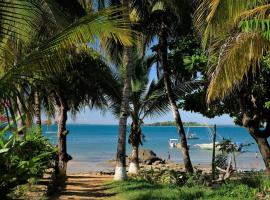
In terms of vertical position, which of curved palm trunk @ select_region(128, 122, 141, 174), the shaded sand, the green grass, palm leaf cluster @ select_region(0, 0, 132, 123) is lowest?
the shaded sand

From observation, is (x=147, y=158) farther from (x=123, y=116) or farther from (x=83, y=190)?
(x=83, y=190)

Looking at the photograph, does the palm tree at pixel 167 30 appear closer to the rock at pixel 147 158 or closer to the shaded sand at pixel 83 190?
the shaded sand at pixel 83 190

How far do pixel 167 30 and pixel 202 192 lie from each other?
821 cm

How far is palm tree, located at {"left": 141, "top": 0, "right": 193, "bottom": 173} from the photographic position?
17281mm

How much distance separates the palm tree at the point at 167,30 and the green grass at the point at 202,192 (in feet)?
14.0

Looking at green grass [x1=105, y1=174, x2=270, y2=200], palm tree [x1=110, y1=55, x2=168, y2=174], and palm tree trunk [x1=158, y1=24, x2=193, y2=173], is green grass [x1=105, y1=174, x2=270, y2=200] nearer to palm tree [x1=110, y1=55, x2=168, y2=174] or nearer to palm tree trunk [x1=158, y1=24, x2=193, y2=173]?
palm tree trunk [x1=158, y1=24, x2=193, y2=173]

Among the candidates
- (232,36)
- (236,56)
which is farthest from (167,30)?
(236,56)

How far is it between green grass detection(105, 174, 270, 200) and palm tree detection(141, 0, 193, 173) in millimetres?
4257

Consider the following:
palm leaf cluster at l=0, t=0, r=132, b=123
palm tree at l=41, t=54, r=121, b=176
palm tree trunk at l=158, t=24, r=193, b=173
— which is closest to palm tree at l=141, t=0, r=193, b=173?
palm tree trunk at l=158, t=24, r=193, b=173

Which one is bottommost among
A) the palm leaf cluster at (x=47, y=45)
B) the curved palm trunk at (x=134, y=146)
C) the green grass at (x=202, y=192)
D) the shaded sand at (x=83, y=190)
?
the shaded sand at (x=83, y=190)

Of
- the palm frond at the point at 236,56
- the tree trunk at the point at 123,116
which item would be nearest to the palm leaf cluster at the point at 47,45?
the palm frond at the point at 236,56

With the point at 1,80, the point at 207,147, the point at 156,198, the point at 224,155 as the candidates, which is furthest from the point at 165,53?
the point at 207,147

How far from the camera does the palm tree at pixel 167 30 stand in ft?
56.7

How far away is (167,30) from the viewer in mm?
18188
